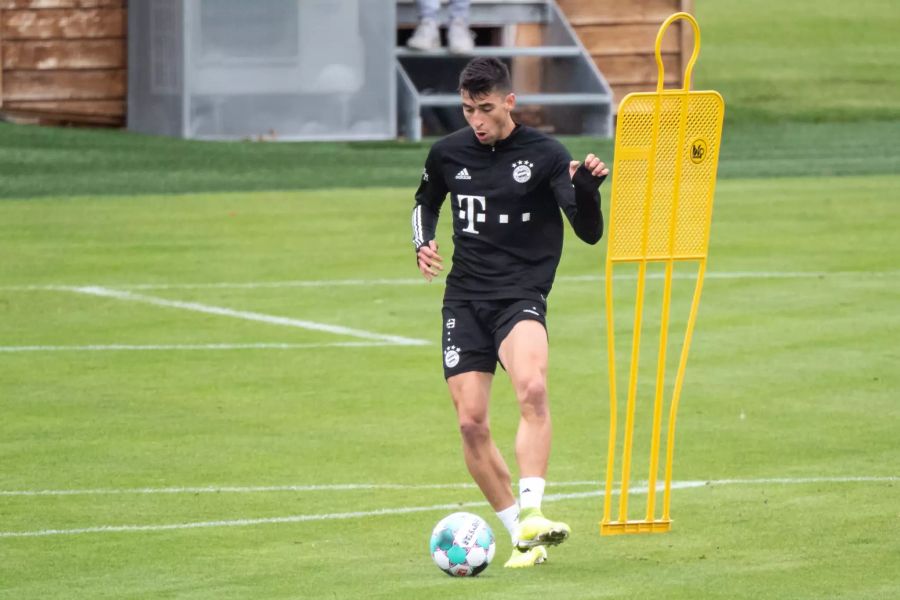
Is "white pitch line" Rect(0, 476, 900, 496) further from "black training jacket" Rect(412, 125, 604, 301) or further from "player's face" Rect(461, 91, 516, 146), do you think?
"player's face" Rect(461, 91, 516, 146)

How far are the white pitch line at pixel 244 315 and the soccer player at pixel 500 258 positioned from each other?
677cm

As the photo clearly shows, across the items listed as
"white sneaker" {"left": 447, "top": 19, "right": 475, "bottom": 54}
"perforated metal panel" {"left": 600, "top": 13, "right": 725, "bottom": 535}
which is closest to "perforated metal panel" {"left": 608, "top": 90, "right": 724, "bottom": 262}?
"perforated metal panel" {"left": 600, "top": 13, "right": 725, "bottom": 535}

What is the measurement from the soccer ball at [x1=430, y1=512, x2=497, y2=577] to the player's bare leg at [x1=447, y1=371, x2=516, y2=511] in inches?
16.7

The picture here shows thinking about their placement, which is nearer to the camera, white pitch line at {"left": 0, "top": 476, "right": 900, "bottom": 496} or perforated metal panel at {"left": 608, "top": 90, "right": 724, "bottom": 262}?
perforated metal panel at {"left": 608, "top": 90, "right": 724, "bottom": 262}

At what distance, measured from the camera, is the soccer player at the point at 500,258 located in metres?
8.86

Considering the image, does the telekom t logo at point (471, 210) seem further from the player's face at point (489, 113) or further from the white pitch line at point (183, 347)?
the white pitch line at point (183, 347)

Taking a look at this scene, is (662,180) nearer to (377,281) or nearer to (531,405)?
(531,405)

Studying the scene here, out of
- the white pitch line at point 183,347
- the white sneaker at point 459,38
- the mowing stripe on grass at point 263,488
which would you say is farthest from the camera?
the white sneaker at point 459,38

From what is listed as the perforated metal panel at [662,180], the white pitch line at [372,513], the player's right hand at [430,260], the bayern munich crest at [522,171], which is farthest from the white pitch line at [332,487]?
the bayern munich crest at [522,171]

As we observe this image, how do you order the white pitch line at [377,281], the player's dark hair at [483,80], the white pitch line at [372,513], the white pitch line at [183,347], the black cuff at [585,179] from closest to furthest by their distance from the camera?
the black cuff at [585,179] → the player's dark hair at [483,80] → the white pitch line at [372,513] → the white pitch line at [183,347] → the white pitch line at [377,281]

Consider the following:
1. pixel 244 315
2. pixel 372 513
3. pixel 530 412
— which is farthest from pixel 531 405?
pixel 244 315

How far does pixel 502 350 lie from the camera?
902cm

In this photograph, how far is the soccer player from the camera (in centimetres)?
886

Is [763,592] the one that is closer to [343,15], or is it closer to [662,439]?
[662,439]
